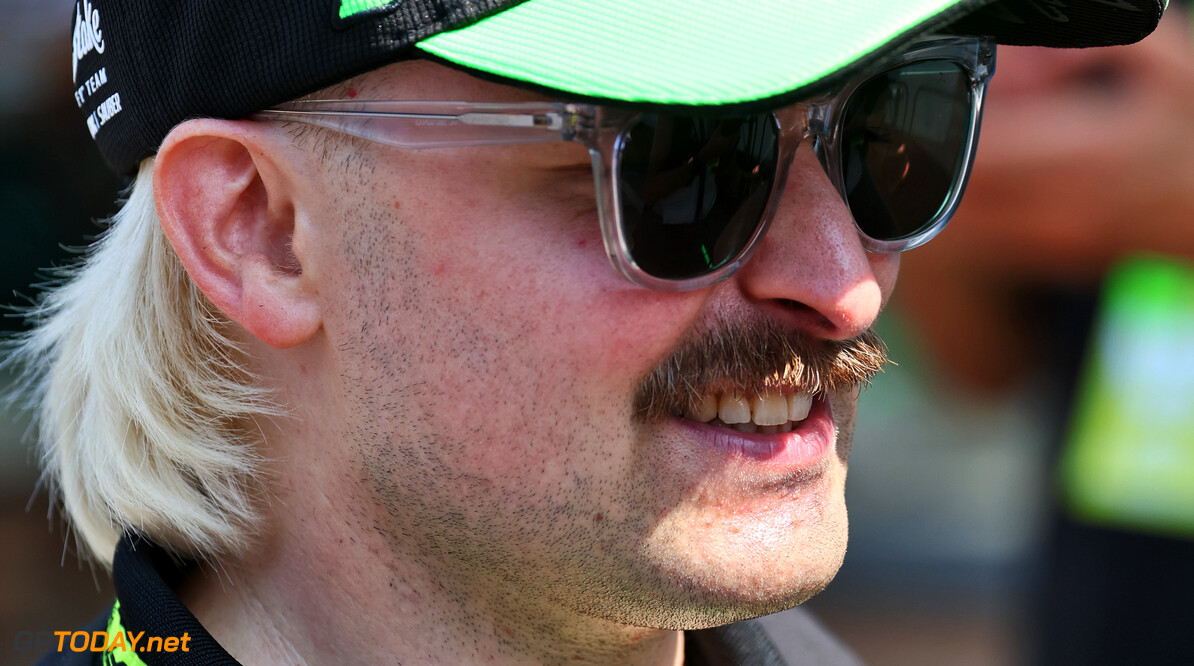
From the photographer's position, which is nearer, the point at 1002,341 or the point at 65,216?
the point at 1002,341

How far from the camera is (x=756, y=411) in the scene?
4.66 feet

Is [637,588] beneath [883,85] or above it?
beneath

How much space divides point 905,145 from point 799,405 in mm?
406

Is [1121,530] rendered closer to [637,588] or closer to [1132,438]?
[1132,438]

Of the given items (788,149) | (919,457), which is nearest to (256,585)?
(788,149)

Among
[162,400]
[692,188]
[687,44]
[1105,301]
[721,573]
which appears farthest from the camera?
[1105,301]

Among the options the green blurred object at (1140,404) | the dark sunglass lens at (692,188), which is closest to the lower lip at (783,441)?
the dark sunglass lens at (692,188)

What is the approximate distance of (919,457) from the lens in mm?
5211

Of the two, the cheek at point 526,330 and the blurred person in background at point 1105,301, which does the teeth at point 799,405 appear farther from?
the blurred person in background at point 1105,301

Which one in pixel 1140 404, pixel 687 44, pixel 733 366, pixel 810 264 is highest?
pixel 687 44

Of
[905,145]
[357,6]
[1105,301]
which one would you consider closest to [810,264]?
[905,145]

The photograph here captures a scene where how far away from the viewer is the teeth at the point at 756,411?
1381 mm

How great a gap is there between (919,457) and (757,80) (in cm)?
445

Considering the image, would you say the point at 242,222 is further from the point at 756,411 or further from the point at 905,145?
the point at 905,145
